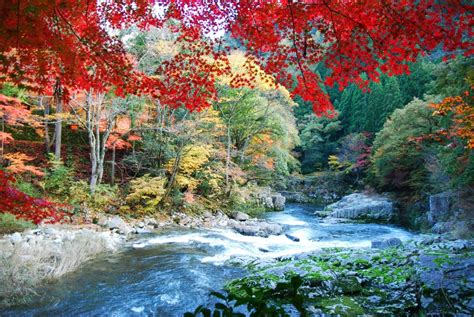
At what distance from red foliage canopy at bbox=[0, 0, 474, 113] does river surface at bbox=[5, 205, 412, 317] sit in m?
3.39

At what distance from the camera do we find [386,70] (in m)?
4.43

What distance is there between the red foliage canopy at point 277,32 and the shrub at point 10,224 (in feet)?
18.1

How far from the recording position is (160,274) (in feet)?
22.8

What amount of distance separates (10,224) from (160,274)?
484cm

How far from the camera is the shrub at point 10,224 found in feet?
28.3

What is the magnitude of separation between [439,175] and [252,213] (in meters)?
8.68

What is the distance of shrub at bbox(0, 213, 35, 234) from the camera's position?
8.62 meters

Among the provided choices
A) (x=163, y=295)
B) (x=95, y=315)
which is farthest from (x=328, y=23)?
(x=95, y=315)

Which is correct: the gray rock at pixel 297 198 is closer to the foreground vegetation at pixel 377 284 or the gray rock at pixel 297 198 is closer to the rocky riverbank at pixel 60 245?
the rocky riverbank at pixel 60 245

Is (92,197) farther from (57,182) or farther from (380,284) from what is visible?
(380,284)

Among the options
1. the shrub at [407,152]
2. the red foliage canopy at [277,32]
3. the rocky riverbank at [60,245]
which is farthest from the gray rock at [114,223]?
the shrub at [407,152]

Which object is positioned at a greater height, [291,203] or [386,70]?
[386,70]

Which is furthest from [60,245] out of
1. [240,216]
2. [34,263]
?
[240,216]

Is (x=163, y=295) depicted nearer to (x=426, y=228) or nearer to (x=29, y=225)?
(x=29, y=225)
